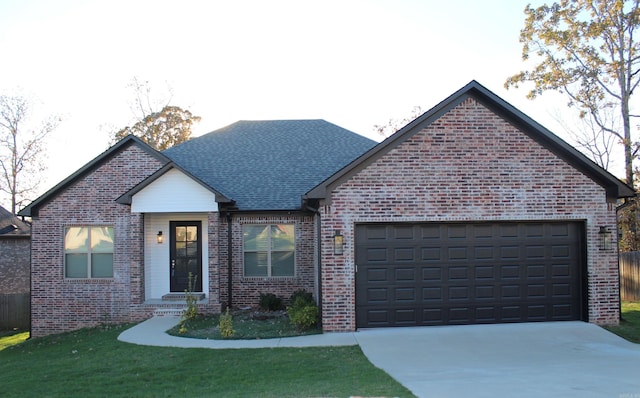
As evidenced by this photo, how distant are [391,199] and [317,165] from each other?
610 centimetres

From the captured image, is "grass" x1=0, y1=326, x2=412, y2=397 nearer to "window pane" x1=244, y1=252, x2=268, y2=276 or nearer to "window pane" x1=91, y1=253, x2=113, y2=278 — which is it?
"window pane" x1=91, y1=253, x2=113, y2=278

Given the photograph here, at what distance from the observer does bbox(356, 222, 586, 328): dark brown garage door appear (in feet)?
39.1

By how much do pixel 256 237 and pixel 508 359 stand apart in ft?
28.3

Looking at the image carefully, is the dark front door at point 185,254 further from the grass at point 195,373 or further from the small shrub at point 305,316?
the small shrub at point 305,316

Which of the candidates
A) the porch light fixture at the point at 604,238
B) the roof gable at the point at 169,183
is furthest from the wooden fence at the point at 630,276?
the roof gable at the point at 169,183

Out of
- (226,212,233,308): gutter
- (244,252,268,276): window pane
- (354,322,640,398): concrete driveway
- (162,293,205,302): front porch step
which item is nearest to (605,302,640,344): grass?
(354,322,640,398): concrete driveway

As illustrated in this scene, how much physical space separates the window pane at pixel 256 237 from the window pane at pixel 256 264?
0.68 ft

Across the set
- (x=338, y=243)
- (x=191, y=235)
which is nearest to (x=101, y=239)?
(x=191, y=235)

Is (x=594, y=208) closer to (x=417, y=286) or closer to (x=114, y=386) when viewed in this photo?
(x=417, y=286)

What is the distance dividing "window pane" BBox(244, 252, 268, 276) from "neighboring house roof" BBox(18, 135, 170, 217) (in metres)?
3.72

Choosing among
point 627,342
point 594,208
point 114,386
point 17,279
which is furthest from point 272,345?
point 17,279

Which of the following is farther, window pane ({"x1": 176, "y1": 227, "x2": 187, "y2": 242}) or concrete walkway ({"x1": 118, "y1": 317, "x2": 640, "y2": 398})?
window pane ({"x1": 176, "y1": 227, "x2": 187, "y2": 242})

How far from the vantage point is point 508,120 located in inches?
476

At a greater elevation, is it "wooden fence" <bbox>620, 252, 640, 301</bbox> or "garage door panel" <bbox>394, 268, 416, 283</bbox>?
"garage door panel" <bbox>394, 268, 416, 283</bbox>
